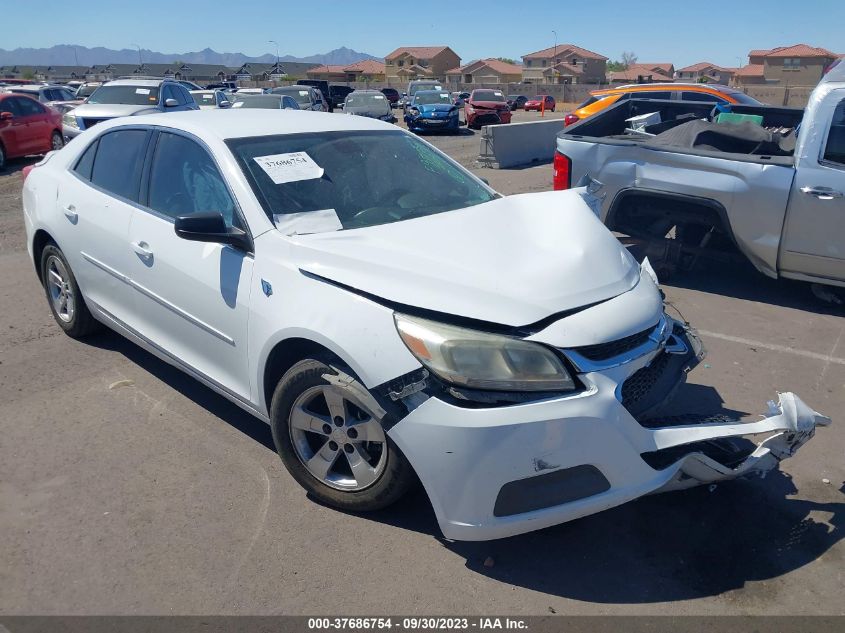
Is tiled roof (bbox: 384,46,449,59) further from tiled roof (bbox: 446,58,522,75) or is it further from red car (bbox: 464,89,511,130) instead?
red car (bbox: 464,89,511,130)

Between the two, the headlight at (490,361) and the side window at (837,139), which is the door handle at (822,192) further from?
the headlight at (490,361)

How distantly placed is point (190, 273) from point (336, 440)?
1.29 metres

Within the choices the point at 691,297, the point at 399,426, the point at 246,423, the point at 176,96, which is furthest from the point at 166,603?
the point at 176,96

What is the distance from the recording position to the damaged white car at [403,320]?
9.24 ft

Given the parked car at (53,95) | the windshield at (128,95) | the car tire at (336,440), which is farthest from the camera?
the parked car at (53,95)

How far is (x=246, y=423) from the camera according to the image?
14.1ft

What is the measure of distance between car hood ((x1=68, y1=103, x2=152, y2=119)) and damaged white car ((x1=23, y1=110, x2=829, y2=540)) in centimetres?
1136

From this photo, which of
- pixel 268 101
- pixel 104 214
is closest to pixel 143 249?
pixel 104 214

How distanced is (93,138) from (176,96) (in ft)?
41.5

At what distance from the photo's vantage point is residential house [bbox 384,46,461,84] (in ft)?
338

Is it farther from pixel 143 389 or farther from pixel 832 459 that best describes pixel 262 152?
pixel 832 459

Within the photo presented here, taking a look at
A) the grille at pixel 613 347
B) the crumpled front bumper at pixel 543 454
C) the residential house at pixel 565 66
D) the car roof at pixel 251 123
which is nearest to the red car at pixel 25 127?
the car roof at pixel 251 123

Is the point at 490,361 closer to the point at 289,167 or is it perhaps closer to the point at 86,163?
the point at 289,167

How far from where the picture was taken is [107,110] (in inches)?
593
